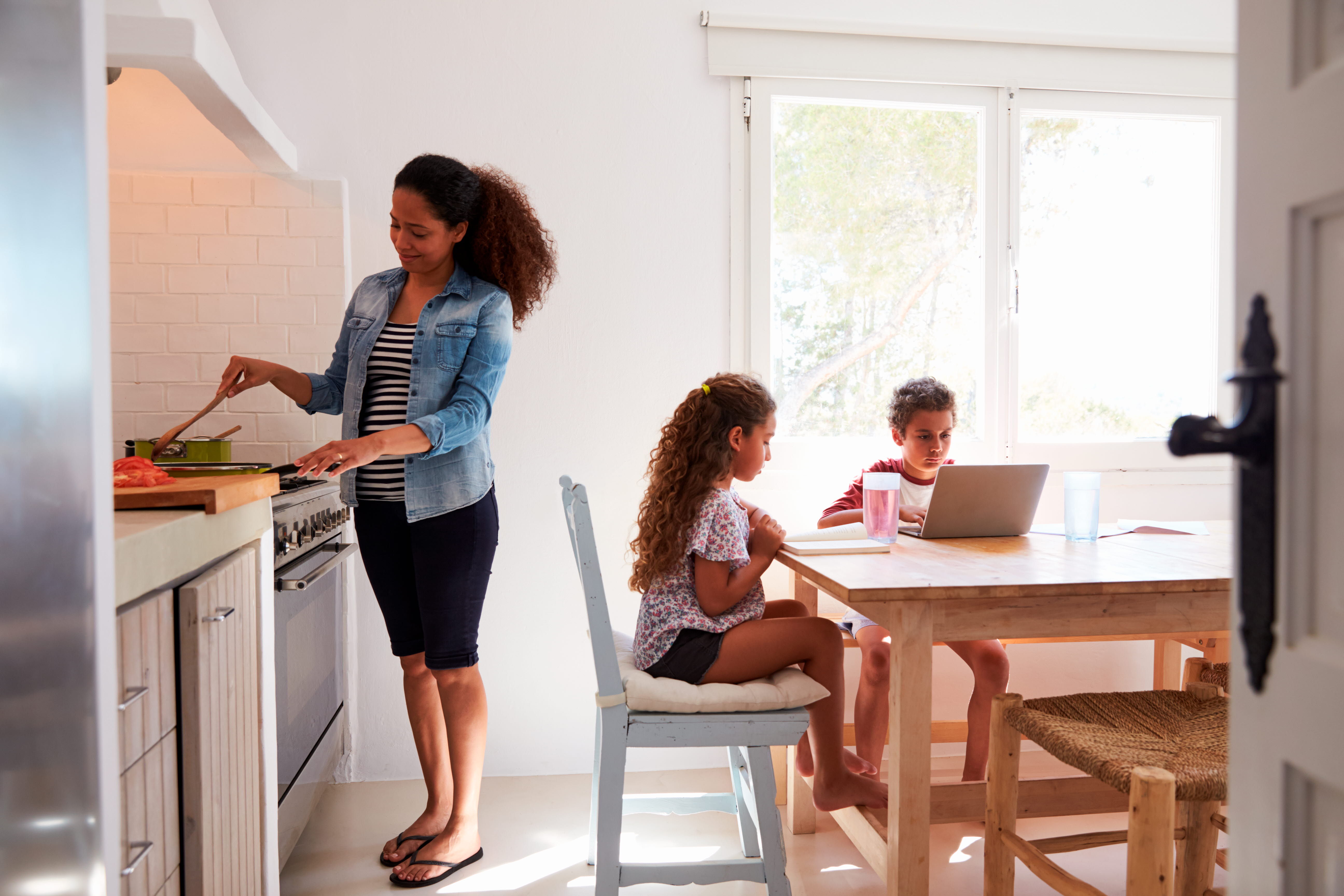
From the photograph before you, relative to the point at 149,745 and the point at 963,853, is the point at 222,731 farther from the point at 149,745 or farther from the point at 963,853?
the point at 963,853

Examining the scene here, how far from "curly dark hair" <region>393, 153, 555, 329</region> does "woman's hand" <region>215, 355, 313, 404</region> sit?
46 cm

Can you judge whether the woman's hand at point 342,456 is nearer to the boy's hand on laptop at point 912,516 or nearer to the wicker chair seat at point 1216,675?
the boy's hand on laptop at point 912,516

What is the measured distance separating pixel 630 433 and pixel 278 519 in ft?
3.92

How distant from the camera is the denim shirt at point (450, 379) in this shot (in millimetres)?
1898

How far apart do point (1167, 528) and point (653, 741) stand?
4.74 feet

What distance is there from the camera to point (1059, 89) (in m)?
2.93

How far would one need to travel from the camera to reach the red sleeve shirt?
249 centimetres

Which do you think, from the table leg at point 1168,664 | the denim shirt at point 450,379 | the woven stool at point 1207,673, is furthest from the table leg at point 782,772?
the table leg at point 1168,664

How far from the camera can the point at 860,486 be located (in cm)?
259

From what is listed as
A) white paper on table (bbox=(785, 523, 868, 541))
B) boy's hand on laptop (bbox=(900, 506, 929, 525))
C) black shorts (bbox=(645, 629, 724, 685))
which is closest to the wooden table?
white paper on table (bbox=(785, 523, 868, 541))

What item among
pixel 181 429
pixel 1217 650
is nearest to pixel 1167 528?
pixel 1217 650

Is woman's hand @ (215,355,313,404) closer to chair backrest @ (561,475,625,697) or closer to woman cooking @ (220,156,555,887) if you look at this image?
woman cooking @ (220,156,555,887)

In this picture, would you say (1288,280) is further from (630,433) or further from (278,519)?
(630,433)

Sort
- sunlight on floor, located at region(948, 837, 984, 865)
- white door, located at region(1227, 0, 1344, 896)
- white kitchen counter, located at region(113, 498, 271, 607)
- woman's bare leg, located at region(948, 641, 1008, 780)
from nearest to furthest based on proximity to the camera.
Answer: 1. white door, located at region(1227, 0, 1344, 896)
2. white kitchen counter, located at region(113, 498, 271, 607)
3. sunlight on floor, located at region(948, 837, 984, 865)
4. woman's bare leg, located at region(948, 641, 1008, 780)
